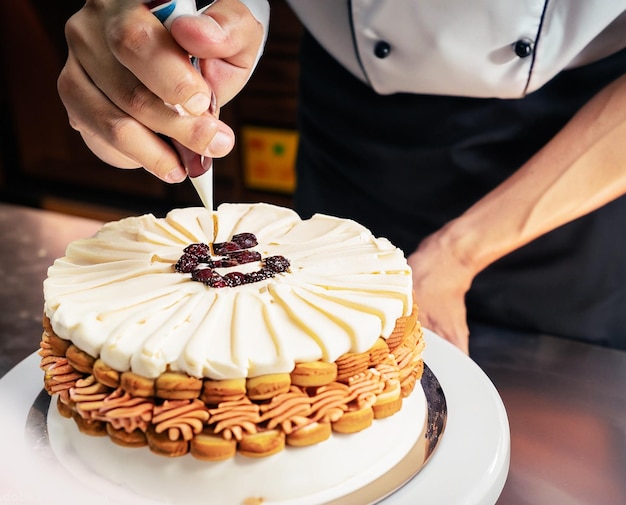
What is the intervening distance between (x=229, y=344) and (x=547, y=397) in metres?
0.75

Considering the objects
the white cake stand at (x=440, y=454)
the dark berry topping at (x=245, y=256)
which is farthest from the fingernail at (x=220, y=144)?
the white cake stand at (x=440, y=454)

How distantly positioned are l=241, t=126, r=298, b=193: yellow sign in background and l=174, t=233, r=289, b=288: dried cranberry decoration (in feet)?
8.52

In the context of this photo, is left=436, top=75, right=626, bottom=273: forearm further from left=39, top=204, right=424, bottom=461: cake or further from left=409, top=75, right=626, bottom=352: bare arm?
left=39, top=204, right=424, bottom=461: cake

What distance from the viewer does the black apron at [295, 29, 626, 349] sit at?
1.79 metres

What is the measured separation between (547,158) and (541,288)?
1.37 feet

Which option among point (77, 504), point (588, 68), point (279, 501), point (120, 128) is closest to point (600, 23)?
point (588, 68)

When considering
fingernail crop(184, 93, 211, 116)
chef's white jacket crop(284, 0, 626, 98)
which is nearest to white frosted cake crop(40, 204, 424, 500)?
fingernail crop(184, 93, 211, 116)

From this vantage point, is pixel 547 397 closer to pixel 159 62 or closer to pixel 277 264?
pixel 277 264

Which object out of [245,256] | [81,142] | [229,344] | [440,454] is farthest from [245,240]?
[81,142]

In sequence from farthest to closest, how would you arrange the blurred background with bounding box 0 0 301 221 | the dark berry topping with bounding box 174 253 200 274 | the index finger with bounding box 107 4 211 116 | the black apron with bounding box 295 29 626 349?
the blurred background with bounding box 0 0 301 221 → the black apron with bounding box 295 29 626 349 → the dark berry topping with bounding box 174 253 200 274 → the index finger with bounding box 107 4 211 116

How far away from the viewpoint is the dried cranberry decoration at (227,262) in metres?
1.20

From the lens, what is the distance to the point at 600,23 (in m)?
1.53

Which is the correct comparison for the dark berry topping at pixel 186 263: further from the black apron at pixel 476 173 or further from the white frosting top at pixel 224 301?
the black apron at pixel 476 173

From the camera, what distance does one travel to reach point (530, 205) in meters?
1.62
